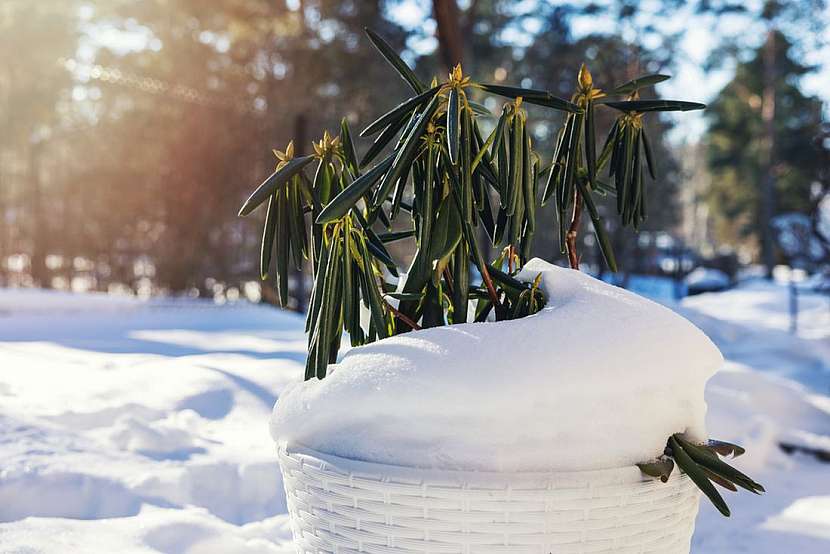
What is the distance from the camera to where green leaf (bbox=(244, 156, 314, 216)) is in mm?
1130

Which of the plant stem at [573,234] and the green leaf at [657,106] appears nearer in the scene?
the green leaf at [657,106]

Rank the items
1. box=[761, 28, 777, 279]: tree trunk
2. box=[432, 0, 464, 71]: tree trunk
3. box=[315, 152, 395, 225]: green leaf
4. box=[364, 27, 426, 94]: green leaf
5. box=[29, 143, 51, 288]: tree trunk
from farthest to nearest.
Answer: box=[761, 28, 777, 279]: tree trunk < box=[29, 143, 51, 288]: tree trunk < box=[432, 0, 464, 71]: tree trunk < box=[364, 27, 426, 94]: green leaf < box=[315, 152, 395, 225]: green leaf

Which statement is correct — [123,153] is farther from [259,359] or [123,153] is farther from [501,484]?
[501,484]

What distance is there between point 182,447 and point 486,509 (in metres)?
1.36

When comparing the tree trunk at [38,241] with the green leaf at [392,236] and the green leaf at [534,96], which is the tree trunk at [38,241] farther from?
the green leaf at [534,96]

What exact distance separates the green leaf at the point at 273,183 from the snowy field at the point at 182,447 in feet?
2.59

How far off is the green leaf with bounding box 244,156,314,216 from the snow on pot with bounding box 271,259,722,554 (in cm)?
30

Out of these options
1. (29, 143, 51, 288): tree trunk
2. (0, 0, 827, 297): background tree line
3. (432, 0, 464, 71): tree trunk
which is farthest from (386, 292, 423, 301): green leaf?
(29, 143, 51, 288): tree trunk

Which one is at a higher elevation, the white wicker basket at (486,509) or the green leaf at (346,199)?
the green leaf at (346,199)

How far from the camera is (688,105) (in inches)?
45.5

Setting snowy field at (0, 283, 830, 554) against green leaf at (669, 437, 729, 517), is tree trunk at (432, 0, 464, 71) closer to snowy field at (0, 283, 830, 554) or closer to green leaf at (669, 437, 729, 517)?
snowy field at (0, 283, 830, 554)

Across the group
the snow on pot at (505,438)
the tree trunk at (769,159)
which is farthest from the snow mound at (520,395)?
the tree trunk at (769,159)

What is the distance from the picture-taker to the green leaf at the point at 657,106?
115cm

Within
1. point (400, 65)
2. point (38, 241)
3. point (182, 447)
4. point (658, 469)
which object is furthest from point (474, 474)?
point (38, 241)
